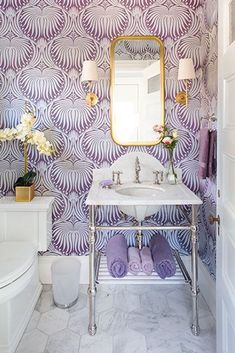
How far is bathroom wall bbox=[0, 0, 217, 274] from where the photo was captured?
2564mm

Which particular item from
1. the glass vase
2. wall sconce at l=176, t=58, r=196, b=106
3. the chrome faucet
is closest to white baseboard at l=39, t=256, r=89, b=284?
the chrome faucet

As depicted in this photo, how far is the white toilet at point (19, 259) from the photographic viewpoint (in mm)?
1817

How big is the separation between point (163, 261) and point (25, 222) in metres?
1.04

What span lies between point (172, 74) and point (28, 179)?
1.38 m

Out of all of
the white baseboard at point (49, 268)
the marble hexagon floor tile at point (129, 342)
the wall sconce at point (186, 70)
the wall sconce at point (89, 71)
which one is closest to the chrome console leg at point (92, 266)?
the marble hexagon floor tile at point (129, 342)

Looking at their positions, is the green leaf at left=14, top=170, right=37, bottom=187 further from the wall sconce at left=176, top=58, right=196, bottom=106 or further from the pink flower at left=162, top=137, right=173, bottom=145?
the wall sconce at left=176, top=58, right=196, bottom=106

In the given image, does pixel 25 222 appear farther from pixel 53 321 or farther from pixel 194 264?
pixel 194 264

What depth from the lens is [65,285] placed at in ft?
7.76

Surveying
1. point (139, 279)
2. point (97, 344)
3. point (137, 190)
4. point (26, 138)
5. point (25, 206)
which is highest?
point (26, 138)

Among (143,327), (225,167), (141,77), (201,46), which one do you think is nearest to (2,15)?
(141,77)

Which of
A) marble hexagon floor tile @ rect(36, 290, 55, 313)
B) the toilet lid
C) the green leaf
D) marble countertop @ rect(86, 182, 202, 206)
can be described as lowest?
→ marble hexagon floor tile @ rect(36, 290, 55, 313)

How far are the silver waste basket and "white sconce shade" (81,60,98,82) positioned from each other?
54.5 inches

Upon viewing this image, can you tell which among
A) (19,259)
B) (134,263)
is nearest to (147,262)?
(134,263)

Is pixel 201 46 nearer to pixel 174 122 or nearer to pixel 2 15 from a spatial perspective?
pixel 174 122
